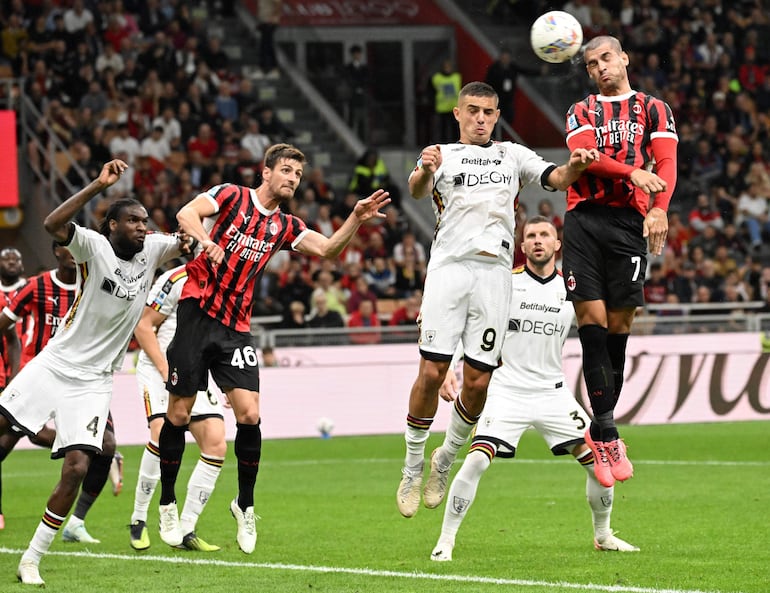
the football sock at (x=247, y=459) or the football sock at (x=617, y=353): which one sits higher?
the football sock at (x=617, y=353)

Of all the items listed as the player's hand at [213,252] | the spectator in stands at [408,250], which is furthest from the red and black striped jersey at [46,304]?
the spectator in stands at [408,250]

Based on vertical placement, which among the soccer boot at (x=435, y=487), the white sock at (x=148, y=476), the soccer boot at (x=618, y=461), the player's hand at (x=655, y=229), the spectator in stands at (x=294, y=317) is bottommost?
the spectator in stands at (x=294, y=317)

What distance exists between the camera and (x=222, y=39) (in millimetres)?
29281

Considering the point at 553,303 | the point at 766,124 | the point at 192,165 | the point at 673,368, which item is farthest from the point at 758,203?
the point at 553,303

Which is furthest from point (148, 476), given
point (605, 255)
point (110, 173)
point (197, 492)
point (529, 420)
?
point (605, 255)

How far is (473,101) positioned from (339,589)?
3.21 m

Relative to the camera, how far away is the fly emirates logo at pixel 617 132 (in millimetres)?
8930

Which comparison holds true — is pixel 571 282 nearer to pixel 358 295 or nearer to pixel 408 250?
pixel 358 295

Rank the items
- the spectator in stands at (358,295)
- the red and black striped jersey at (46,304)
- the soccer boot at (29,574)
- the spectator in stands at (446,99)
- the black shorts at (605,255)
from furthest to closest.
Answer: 1. the spectator in stands at (446,99)
2. the spectator in stands at (358,295)
3. the red and black striped jersey at (46,304)
4. the black shorts at (605,255)
5. the soccer boot at (29,574)

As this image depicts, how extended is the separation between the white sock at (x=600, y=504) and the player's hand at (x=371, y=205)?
8.04 feet

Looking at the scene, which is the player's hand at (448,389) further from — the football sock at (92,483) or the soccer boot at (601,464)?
the football sock at (92,483)

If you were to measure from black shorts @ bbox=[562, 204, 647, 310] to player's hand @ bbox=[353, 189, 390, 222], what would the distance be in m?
1.21

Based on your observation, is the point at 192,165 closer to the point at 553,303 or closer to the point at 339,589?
the point at 553,303

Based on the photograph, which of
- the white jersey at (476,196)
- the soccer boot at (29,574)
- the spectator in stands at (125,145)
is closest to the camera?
the soccer boot at (29,574)
